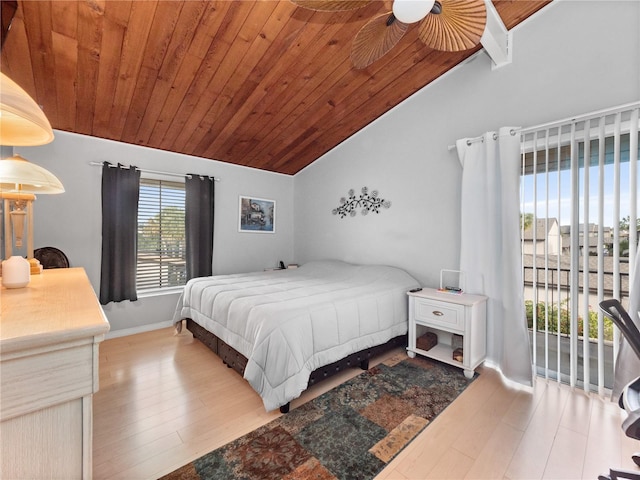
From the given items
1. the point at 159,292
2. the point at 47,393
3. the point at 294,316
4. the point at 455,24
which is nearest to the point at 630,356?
the point at 294,316

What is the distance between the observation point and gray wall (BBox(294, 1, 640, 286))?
206 cm

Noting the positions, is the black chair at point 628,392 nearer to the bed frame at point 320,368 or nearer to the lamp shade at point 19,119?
the bed frame at point 320,368

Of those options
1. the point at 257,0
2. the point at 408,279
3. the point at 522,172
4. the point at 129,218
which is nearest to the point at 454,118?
the point at 522,172

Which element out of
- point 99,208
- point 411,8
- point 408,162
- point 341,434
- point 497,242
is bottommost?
point 341,434

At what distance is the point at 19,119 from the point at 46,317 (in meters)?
0.78

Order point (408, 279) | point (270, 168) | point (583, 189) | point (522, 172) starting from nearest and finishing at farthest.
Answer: point (583, 189), point (522, 172), point (408, 279), point (270, 168)

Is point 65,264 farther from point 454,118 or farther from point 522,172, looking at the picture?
point 522,172

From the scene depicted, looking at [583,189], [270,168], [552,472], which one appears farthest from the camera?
[270,168]

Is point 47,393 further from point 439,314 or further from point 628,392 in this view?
point 439,314

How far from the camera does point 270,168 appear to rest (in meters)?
4.51

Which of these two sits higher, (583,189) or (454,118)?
(454,118)

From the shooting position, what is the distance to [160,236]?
11.9 ft

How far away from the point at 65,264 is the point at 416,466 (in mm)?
3521

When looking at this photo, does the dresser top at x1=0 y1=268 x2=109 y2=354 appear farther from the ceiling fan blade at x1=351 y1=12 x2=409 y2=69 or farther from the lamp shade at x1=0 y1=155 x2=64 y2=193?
the ceiling fan blade at x1=351 y1=12 x2=409 y2=69
